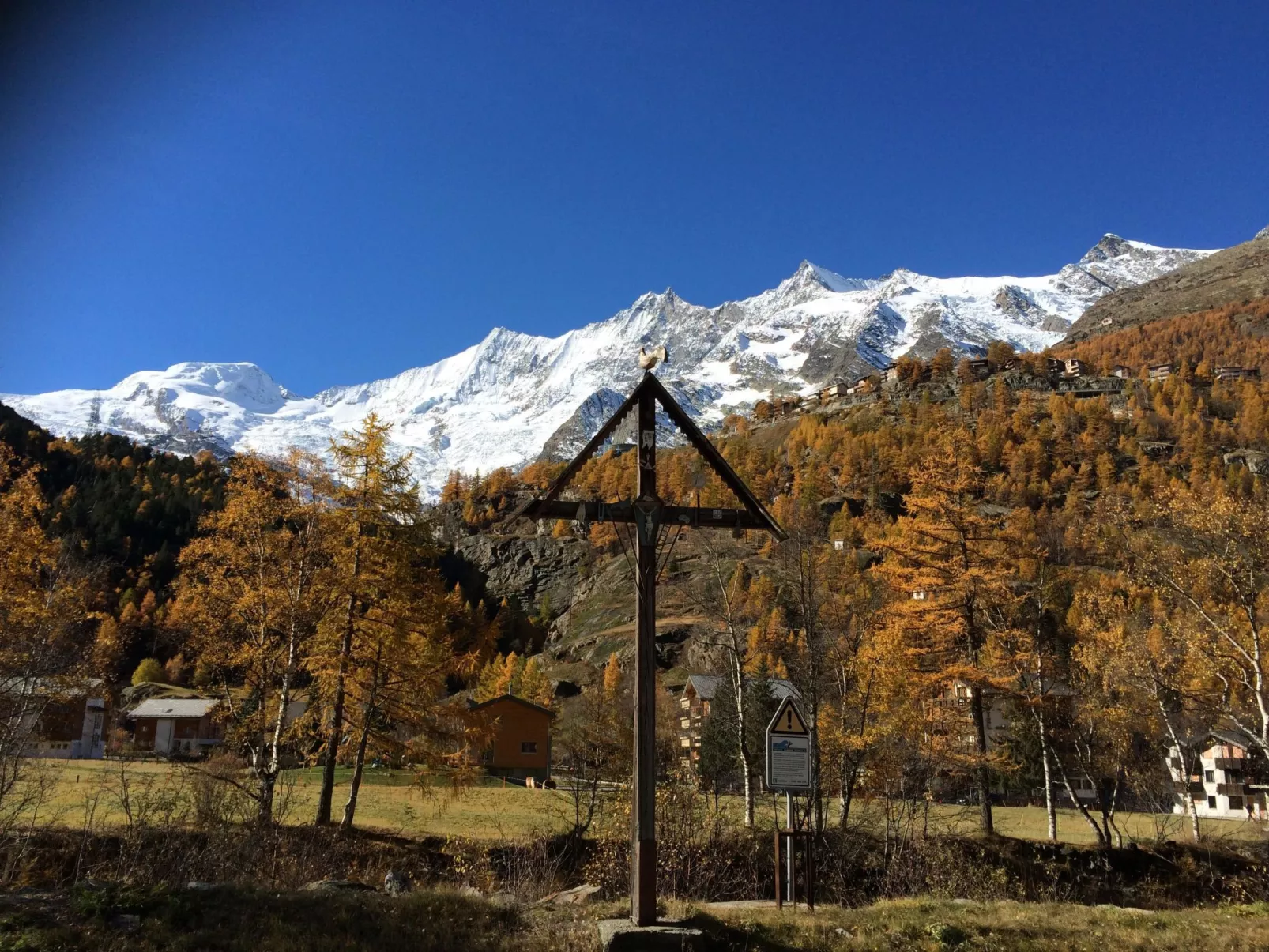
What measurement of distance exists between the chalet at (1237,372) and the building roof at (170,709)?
640 feet

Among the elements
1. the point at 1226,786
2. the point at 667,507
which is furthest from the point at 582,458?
the point at 1226,786

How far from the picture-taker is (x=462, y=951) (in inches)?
361

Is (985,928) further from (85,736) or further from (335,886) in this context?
(85,736)

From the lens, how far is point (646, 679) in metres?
10.5

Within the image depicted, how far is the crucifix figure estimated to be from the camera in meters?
10.1

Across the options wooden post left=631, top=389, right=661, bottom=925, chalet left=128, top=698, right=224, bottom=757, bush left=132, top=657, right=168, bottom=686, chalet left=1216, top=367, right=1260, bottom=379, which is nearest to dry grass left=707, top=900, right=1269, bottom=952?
wooden post left=631, top=389, right=661, bottom=925

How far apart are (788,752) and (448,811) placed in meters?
21.0

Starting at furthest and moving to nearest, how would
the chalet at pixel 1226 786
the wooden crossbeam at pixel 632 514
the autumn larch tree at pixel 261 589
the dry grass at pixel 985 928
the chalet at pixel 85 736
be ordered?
1. the chalet at pixel 85 736
2. the chalet at pixel 1226 786
3. the autumn larch tree at pixel 261 589
4. the wooden crossbeam at pixel 632 514
5. the dry grass at pixel 985 928

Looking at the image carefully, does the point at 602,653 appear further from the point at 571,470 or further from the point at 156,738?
the point at 571,470

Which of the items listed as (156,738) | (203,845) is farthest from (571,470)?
(156,738)

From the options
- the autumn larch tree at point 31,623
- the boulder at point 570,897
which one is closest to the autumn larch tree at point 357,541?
the autumn larch tree at point 31,623

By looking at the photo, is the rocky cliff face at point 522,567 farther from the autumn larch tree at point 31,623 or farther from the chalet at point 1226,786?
the autumn larch tree at point 31,623

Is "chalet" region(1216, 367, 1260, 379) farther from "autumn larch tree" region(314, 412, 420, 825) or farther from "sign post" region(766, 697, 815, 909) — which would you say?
"sign post" region(766, 697, 815, 909)

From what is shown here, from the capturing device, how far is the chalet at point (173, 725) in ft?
232
